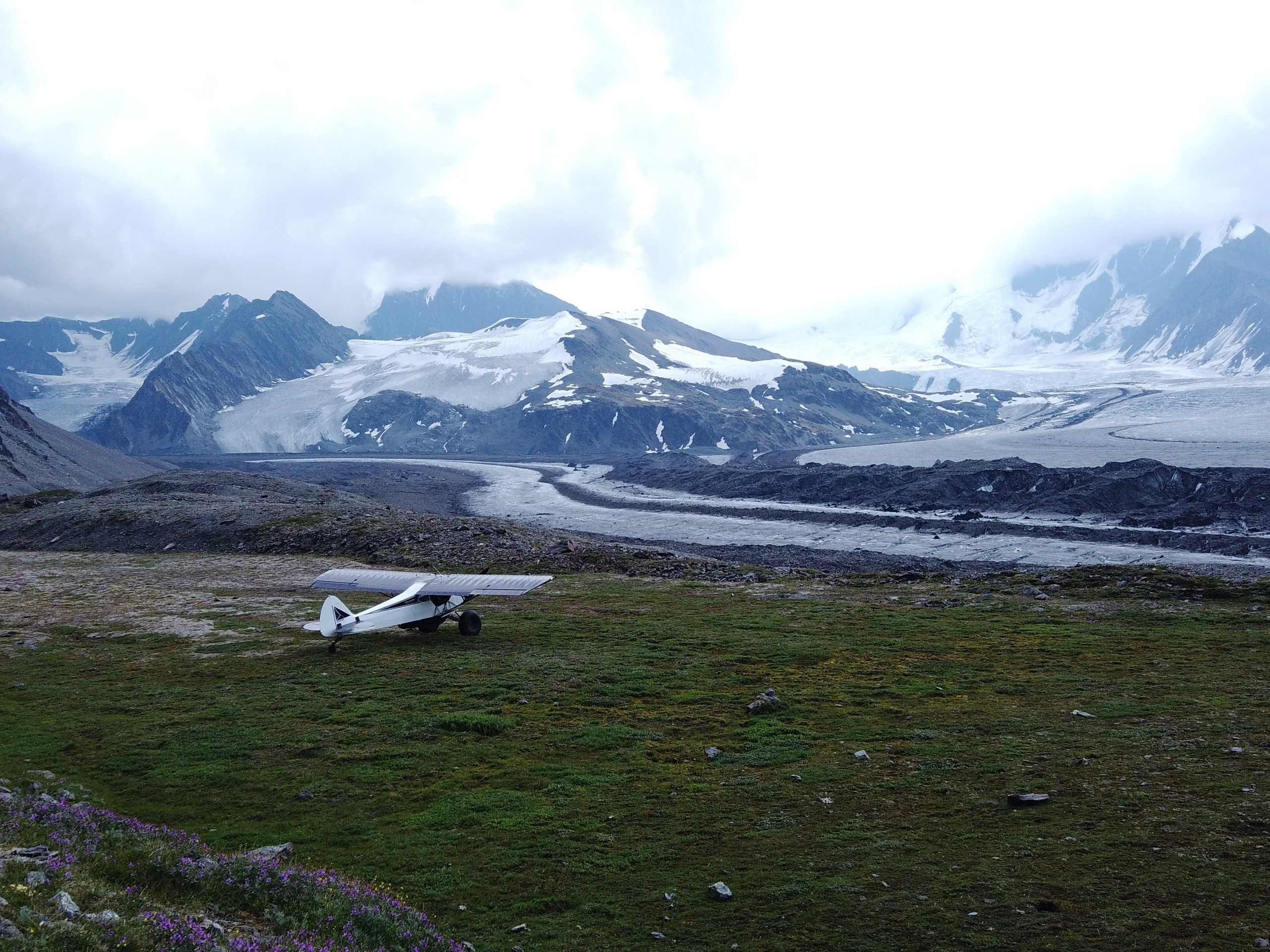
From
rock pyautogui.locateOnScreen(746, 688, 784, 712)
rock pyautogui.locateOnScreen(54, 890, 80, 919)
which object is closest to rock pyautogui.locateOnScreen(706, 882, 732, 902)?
rock pyautogui.locateOnScreen(54, 890, 80, 919)

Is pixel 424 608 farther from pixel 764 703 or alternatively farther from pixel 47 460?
pixel 47 460

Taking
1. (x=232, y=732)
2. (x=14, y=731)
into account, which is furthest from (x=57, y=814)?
(x=14, y=731)

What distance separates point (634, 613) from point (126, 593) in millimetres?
25026

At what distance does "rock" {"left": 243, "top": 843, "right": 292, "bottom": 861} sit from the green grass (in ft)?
1.34

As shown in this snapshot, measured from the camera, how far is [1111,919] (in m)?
10.6

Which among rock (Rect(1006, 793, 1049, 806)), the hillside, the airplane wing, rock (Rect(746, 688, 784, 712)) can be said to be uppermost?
the hillside

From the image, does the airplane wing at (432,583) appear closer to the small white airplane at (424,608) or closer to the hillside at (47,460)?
the small white airplane at (424,608)

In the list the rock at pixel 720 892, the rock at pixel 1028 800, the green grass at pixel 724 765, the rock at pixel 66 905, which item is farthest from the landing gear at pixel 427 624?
the rock at pixel 66 905

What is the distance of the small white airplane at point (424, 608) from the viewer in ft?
90.0

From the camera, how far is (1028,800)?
14.1m

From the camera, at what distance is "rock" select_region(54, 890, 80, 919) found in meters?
8.06

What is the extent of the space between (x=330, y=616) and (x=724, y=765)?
52.4ft

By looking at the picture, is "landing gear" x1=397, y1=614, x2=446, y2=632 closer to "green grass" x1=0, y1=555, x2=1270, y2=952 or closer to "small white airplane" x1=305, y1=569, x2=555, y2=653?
"small white airplane" x1=305, y1=569, x2=555, y2=653

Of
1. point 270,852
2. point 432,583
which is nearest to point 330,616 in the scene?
point 432,583
